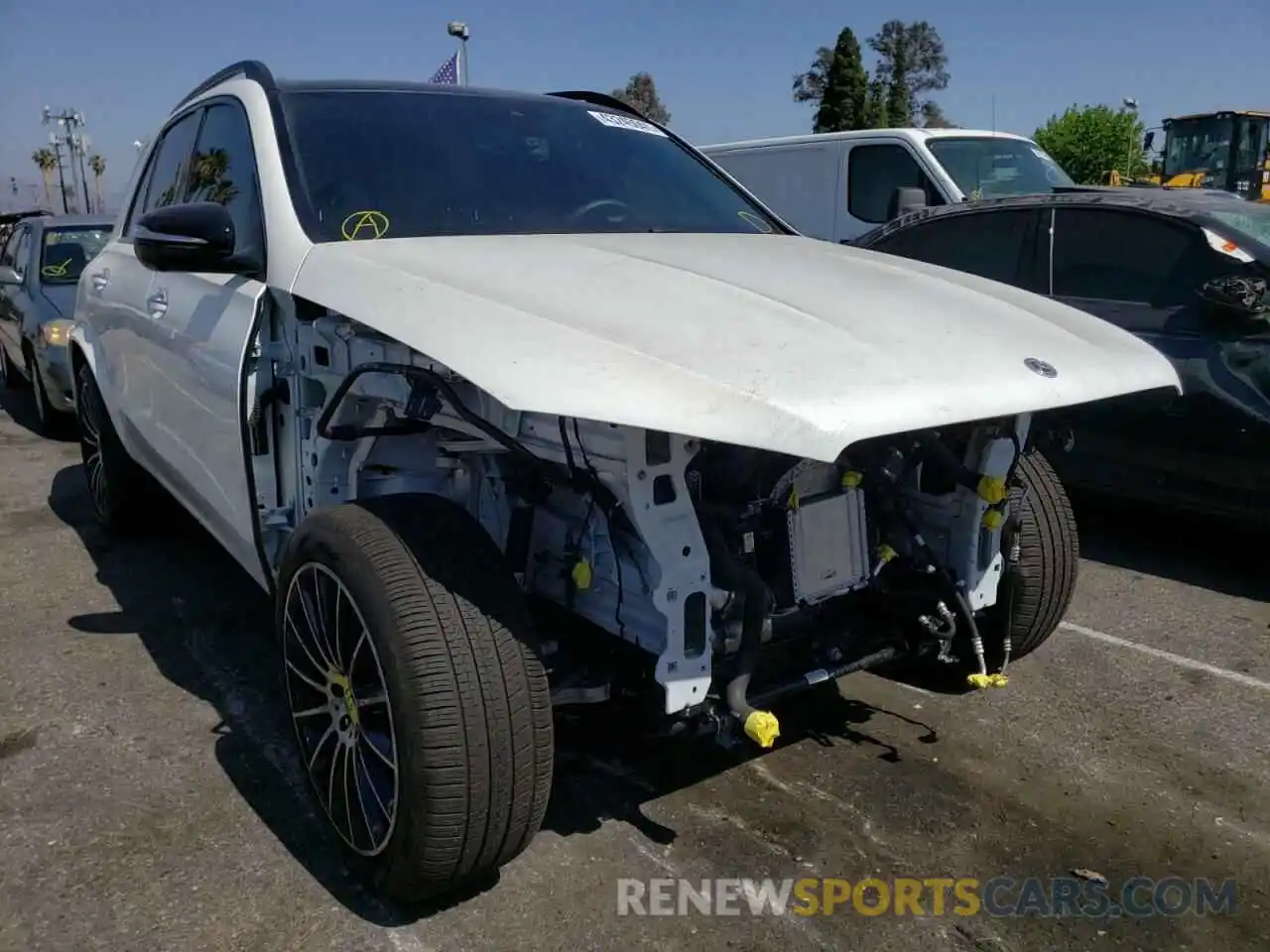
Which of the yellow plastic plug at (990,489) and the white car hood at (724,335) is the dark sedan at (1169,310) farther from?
the white car hood at (724,335)

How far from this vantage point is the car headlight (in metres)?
7.63

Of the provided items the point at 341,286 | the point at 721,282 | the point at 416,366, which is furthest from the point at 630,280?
the point at 341,286

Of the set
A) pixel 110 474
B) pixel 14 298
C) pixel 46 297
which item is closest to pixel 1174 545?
pixel 110 474

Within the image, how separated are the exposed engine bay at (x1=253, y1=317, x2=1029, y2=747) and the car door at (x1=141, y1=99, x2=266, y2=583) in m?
0.19

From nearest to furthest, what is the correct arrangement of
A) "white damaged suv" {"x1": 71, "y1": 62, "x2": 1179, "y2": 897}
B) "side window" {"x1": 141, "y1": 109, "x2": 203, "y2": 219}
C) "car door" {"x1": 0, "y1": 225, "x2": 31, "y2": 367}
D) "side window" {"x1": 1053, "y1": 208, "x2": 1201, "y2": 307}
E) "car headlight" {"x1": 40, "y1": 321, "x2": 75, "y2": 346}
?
"white damaged suv" {"x1": 71, "y1": 62, "x2": 1179, "y2": 897} < "side window" {"x1": 141, "y1": 109, "x2": 203, "y2": 219} < "side window" {"x1": 1053, "y1": 208, "x2": 1201, "y2": 307} < "car headlight" {"x1": 40, "y1": 321, "x2": 75, "y2": 346} < "car door" {"x1": 0, "y1": 225, "x2": 31, "y2": 367}

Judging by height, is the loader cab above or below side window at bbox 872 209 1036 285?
above

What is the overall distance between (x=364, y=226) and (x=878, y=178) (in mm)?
7317

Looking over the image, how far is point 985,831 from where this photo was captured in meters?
2.90

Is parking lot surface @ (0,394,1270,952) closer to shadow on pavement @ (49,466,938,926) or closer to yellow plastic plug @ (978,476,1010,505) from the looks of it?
shadow on pavement @ (49,466,938,926)

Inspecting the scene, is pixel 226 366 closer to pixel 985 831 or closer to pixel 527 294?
pixel 527 294

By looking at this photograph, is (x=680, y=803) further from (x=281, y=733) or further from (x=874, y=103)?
(x=874, y=103)

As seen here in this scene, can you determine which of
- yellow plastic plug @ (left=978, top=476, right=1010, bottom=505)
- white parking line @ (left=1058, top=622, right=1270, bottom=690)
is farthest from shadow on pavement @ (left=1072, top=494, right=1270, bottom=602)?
yellow plastic plug @ (left=978, top=476, right=1010, bottom=505)

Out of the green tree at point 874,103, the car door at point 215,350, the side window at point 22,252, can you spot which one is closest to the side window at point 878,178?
the car door at point 215,350

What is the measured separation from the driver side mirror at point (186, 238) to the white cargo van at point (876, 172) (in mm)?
6020
